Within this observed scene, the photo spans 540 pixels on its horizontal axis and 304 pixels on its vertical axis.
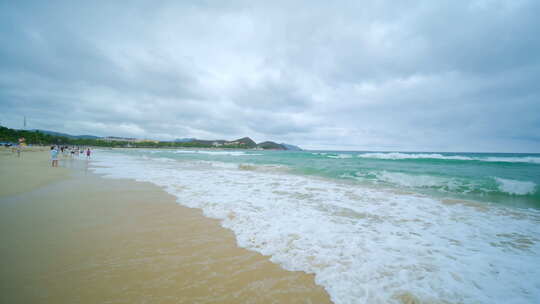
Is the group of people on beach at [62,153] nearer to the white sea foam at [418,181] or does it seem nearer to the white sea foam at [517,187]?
the white sea foam at [418,181]

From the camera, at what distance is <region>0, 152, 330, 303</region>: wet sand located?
86.1 inches

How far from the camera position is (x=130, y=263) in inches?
108

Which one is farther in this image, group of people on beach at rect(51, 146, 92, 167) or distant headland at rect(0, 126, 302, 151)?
distant headland at rect(0, 126, 302, 151)

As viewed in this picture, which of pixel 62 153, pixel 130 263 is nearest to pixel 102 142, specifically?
pixel 62 153

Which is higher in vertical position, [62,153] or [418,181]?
[418,181]

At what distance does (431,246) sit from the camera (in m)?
3.60

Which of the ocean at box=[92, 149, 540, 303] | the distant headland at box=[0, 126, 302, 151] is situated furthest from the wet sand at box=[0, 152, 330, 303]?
the distant headland at box=[0, 126, 302, 151]

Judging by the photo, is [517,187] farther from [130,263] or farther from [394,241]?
[130,263]

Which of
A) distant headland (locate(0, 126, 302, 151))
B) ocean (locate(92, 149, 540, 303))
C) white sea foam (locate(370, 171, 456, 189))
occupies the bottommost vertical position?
ocean (locate(92, 149, 540, 303))

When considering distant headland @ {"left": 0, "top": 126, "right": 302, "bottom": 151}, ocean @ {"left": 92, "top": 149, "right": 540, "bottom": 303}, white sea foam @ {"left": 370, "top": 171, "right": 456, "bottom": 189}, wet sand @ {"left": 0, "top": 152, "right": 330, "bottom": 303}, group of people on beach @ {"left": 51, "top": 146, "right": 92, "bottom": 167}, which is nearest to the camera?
wet sand @ {"left": 0, "top": 152, "right": 330, "bottom": 303}

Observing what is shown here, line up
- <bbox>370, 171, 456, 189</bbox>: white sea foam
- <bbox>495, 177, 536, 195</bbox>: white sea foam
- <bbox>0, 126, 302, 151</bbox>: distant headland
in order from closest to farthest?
<bbox>495, 177, 536, 195</bbox>: white sea foam → <bbox>370, 171, 456, 189</bbox>: white sea foam → <bbox>0, 126, 302, 151</bbox>: distant headland

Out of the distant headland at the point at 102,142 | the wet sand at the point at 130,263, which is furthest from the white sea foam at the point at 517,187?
the distant headland at the point at 102,142

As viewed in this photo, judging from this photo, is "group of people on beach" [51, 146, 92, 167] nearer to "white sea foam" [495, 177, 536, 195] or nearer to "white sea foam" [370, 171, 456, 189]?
"white sea foam" [370, 171, 456, 189]

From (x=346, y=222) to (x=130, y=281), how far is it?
13.9 feet
